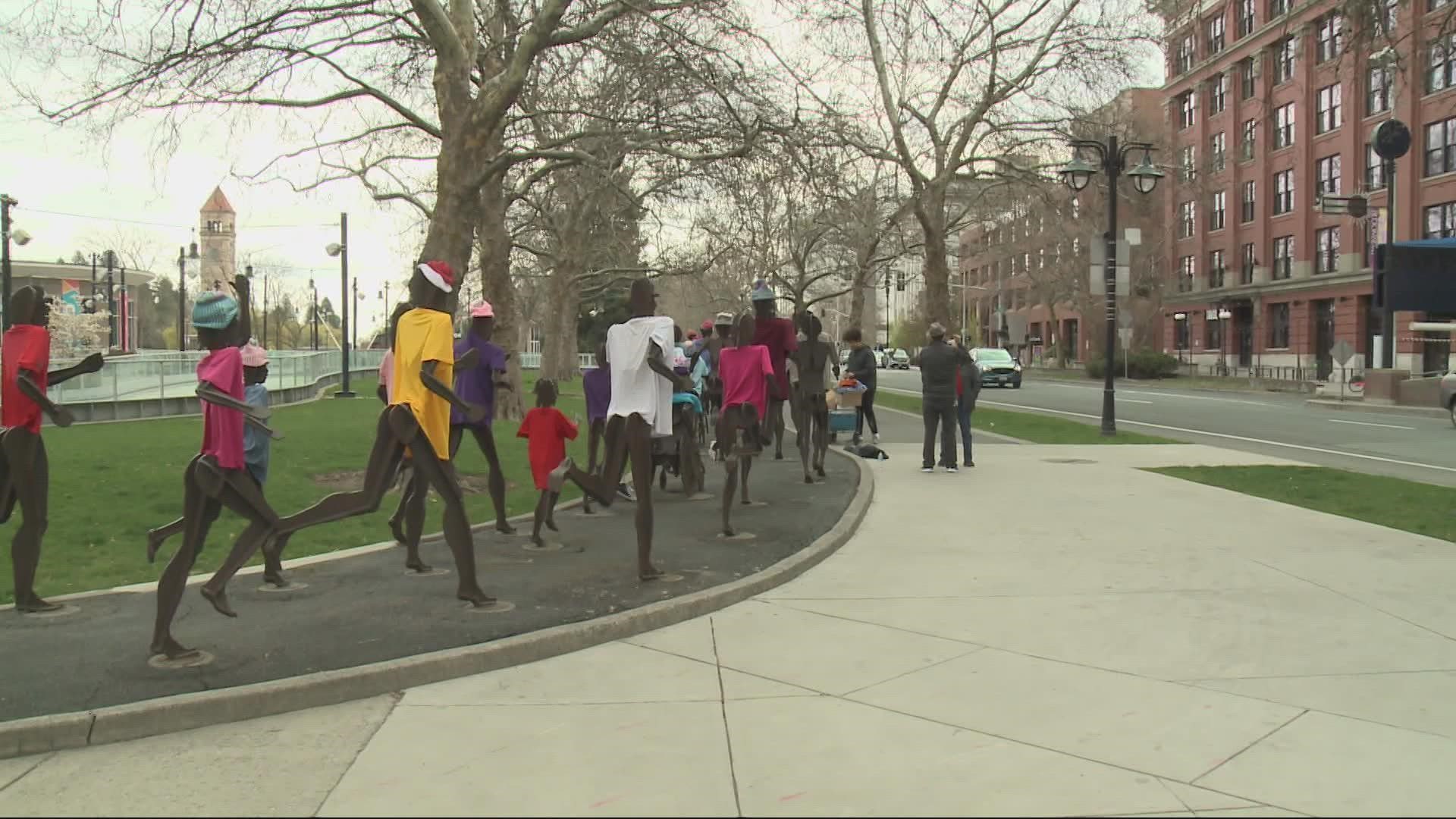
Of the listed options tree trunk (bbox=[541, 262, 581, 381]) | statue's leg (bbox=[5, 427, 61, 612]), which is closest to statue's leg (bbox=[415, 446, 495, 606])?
statue's leg (bbox=[5, 427, 61, 612])

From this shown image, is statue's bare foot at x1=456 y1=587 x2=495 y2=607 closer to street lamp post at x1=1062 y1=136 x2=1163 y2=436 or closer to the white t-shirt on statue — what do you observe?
the white t-shirt on statue

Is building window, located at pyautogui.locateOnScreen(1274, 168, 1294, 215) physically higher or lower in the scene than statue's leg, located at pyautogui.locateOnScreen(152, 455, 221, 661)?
higher

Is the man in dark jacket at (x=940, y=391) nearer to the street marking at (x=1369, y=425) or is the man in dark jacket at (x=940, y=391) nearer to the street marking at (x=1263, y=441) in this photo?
the street marking at (x=1263, y=441)

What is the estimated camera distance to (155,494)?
10727mm

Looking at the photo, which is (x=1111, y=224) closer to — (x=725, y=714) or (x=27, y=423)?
(x=725, y=714)

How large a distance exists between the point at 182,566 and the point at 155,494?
6.48 meters

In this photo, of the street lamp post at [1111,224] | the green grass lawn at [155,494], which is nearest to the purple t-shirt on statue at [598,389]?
the green grass lawn at [155,494]

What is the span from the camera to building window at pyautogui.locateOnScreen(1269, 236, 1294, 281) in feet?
177

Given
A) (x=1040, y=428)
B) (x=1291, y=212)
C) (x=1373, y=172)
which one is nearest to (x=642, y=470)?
(x=1040, y=428)

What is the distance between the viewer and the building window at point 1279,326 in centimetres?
5500

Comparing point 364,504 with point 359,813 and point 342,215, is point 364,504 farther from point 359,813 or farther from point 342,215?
point 342,215

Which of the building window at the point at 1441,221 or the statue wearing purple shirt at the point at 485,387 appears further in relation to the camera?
the building window at the point at 1441,221

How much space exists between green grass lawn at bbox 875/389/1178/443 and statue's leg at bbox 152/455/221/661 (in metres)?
16.5

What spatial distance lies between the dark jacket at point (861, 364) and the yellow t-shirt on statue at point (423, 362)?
36.8 ft
